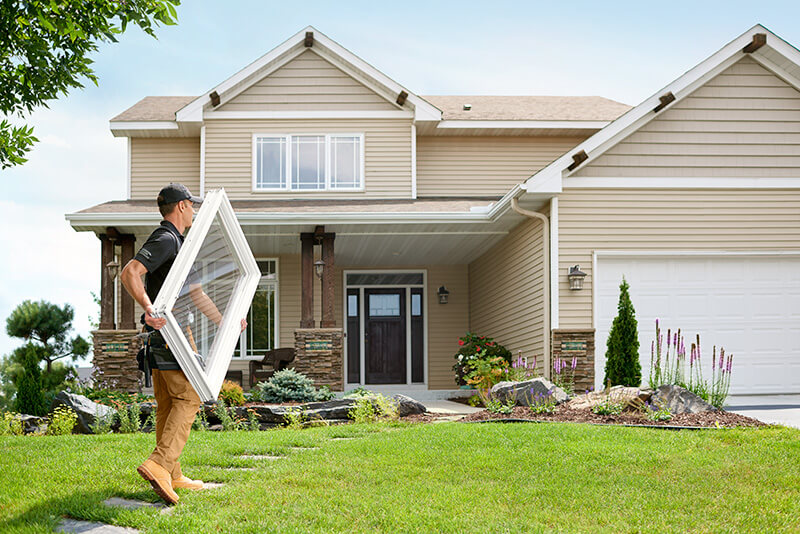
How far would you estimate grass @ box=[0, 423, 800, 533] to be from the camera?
4.31m

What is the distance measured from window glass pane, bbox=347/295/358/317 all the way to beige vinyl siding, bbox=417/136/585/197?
8.45 feet

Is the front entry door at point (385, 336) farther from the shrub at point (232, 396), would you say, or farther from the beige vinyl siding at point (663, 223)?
the shrub at point (232, 396)

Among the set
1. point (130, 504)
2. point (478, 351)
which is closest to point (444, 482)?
point (130, 504)

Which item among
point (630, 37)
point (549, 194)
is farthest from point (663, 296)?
point (630, 37)

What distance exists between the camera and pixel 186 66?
34.8 ft

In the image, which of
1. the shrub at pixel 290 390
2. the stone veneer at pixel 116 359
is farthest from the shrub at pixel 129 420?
the stone veneer at pixel 116 359

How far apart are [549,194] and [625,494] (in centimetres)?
638

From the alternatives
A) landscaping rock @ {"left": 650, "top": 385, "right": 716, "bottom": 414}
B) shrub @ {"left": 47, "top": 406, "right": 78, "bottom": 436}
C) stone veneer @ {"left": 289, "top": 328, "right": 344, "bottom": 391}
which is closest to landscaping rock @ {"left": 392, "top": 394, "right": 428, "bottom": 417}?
stone veneer @ {"left": 289, "top": 328, "right": 344, "bottom": 391}

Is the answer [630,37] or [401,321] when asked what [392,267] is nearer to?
[401,321]

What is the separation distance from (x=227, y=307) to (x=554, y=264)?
6830mm

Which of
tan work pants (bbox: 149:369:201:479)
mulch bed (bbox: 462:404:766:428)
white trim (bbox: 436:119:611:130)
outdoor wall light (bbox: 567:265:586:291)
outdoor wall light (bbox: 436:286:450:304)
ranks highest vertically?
white trim (bbox: 436:119:611:130)

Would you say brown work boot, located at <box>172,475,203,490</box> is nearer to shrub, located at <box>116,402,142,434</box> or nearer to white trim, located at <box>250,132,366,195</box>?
shrub, located at <box>116,402,142,434</box>

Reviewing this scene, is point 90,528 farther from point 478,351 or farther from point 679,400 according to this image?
point 478,351

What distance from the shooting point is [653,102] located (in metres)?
11.0
